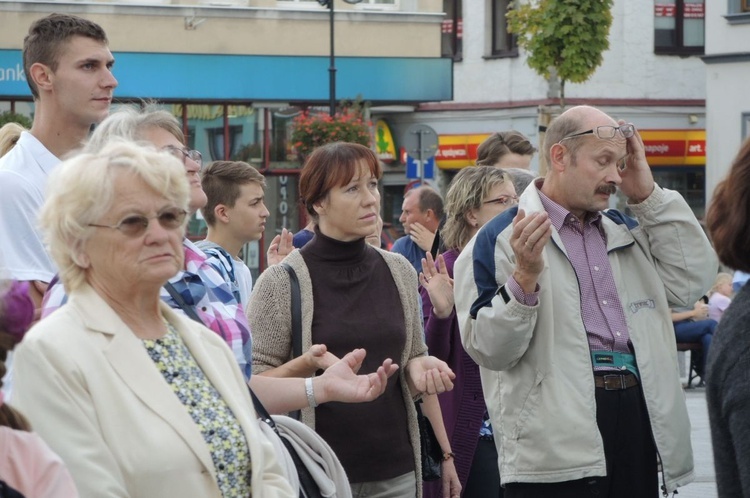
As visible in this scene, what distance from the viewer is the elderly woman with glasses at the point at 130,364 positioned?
3527mm

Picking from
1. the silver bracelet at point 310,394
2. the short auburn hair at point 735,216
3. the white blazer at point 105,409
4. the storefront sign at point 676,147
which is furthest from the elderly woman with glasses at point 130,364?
the storefront sign at point 676,147

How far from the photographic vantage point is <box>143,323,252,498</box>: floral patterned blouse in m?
3.76

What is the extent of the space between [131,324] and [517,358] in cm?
201

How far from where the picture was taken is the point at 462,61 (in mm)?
36062

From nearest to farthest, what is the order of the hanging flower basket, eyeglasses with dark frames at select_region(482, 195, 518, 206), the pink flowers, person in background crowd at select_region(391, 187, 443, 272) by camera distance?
1. the pink flowers
2. eyeglasses with dark frames at select_region(482, 195, 518, 206)
3. person in background crowd at select_region(391, 187, 443, 272)
4. the hanging flower basket

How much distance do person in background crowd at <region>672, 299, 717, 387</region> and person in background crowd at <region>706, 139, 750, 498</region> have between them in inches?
552

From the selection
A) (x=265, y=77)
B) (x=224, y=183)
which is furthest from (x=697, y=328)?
(x=265, y=77)

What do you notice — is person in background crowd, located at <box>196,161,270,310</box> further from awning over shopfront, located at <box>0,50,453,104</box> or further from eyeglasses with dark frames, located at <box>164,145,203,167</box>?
awning over shopfront, located at <box>0,50,453,104</box>

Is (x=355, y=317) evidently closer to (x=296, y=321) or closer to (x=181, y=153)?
(x=296, y=321)

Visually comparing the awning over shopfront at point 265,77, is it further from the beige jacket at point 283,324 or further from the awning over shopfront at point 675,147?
the beige jacket at point 283,324

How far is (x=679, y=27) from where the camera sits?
34.2 metres

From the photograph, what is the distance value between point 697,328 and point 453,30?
65.8 ft

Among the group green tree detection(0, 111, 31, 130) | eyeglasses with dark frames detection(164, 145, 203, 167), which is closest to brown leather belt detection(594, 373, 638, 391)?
eyeglasses with dark frames detection(164, 145, 203, 167)

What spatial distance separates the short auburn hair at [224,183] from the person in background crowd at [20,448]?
378 cm
